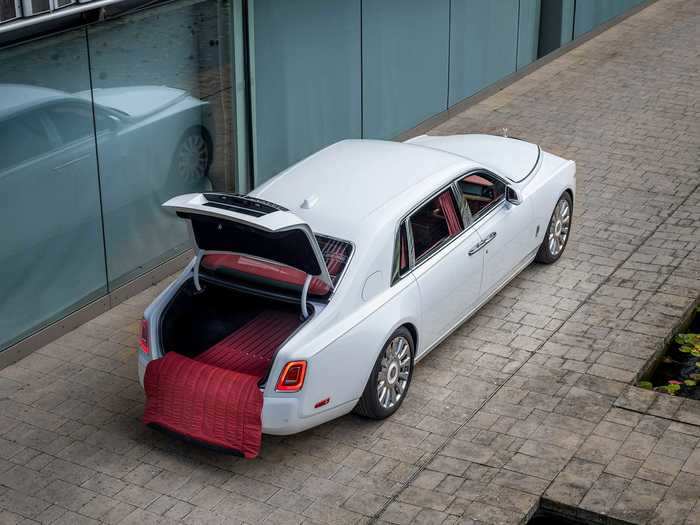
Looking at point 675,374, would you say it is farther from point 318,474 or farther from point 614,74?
point 614,74

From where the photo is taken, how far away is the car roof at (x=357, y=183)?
28.4ft

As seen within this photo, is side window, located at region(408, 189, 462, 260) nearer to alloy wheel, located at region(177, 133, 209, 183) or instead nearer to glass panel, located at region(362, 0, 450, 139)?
alloy wheel, located at region(177, 133, 209, 183)

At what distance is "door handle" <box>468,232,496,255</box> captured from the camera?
940cm

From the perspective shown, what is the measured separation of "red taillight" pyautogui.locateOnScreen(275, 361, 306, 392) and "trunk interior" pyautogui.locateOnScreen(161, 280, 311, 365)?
0.54m

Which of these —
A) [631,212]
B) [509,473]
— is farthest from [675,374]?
[631,212]

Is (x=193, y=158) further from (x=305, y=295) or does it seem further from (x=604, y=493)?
(x=604, y=493)

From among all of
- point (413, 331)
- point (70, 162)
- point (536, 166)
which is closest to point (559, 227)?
point (536, 166)

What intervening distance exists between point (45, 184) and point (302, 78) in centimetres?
375

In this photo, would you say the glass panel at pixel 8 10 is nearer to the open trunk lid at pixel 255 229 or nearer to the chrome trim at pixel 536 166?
the open trunk lid at pixel 255 229

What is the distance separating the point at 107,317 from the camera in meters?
10.4

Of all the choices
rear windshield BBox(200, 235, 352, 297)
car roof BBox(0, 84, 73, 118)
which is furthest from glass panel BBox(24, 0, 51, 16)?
rear windshield BBox(200, 235, 352, 297)

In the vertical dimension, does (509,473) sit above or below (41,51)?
below

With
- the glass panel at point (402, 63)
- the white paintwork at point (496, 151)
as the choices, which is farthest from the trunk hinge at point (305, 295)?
the glass panel at point (402, 63)

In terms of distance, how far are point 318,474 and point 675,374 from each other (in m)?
3.31
